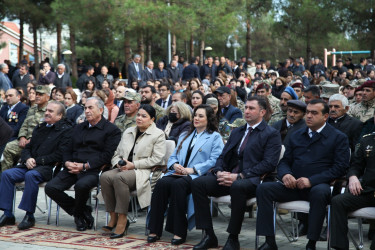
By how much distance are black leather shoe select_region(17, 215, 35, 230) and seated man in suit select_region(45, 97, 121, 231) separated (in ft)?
1.41

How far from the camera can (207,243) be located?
706cm

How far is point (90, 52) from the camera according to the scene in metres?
46.7

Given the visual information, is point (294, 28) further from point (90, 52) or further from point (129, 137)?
point (129, 137)

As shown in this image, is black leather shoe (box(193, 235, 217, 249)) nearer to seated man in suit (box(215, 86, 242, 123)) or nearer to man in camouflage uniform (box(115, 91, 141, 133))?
man in camouflage uniform (box(115, 91, 141, 133))

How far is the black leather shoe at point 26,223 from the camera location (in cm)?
830

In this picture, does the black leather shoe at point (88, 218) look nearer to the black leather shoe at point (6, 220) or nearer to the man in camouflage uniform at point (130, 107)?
the black leather shoe at point (6, 220)

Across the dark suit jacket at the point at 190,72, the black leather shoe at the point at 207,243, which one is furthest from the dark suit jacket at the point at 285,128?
the dark suit jacket at the point at 190,72

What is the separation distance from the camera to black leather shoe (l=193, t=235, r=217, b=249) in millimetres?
7012

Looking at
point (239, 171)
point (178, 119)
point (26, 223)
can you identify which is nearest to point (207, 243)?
point (239, 171)

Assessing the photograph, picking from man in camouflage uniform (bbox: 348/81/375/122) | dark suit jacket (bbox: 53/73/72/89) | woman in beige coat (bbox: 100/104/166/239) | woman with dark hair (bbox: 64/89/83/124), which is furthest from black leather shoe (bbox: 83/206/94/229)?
dark suit jacket (bbox: 53/73/72/89)

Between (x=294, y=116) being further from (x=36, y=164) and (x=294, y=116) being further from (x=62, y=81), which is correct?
(x=62, y=81)

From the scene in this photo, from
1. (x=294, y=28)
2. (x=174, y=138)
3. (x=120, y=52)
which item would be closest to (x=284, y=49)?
(x=120, y=52)

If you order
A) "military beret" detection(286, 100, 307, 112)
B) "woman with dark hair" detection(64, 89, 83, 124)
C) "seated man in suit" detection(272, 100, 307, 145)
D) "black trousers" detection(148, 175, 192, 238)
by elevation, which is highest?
→ "woman with dark hair" detection(64, 89, 83, 124)

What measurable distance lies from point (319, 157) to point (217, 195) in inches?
50.2
